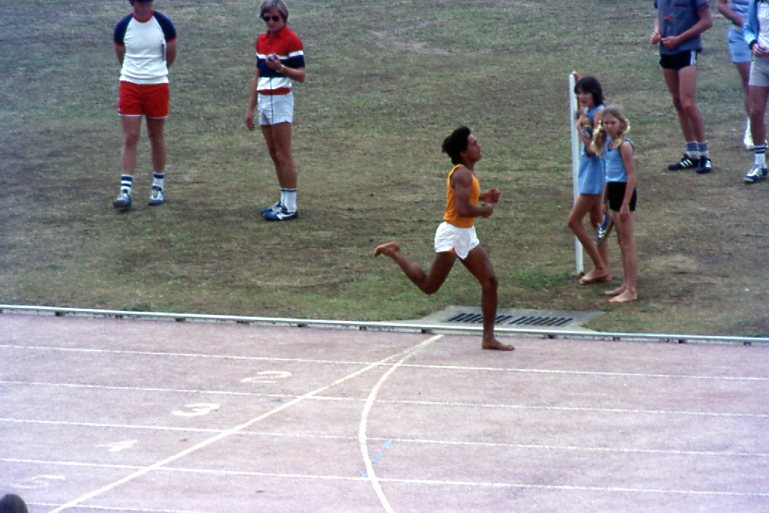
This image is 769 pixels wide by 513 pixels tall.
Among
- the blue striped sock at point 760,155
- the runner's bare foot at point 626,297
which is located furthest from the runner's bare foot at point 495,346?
the blue striped sock at point 760,155

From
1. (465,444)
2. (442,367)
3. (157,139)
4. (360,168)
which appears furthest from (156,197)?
(465,444)

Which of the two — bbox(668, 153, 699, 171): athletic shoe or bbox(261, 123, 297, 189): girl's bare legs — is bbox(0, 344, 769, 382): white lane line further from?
bbox(668, 153, 699, 171): athletic shoe

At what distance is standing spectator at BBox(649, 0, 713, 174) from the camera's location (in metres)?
13.7

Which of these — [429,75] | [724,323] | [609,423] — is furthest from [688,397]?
[429,75]

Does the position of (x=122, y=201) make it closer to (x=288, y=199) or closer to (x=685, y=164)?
(x=288, y=199)

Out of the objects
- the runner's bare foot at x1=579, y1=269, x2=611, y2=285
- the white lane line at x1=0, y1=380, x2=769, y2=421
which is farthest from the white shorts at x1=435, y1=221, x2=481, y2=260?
the runner's bare foot at x1=579, y1=269, x2=611, y2=285

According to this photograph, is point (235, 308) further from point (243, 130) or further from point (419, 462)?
point (243, 130)

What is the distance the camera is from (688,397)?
8.74m

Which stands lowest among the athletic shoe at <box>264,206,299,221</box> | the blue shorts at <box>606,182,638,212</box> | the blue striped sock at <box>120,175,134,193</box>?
the athletic shoe at <box>264,206,299,221</box>

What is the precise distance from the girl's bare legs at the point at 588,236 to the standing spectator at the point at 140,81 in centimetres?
473

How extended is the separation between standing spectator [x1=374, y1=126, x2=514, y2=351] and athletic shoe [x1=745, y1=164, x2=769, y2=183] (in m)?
4.98

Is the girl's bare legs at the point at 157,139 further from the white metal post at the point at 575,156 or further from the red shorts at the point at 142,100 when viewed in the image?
the white metal post at the point at 575,156

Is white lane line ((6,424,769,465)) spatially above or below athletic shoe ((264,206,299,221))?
above

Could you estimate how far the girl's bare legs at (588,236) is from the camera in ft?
36.8
